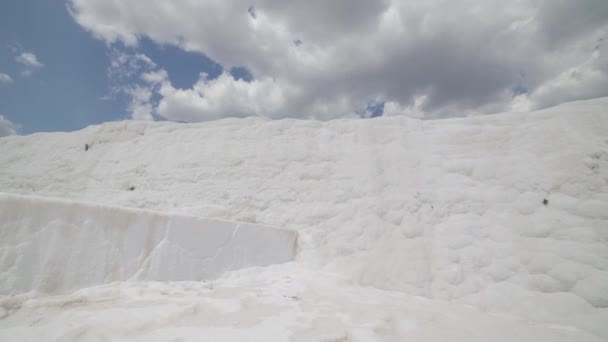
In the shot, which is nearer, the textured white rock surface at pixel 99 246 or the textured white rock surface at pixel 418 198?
the textured white rock surface at pixel 99 246

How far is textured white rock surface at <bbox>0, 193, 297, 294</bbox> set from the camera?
1.90 m

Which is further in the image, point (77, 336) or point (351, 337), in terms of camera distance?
point (351, 337)

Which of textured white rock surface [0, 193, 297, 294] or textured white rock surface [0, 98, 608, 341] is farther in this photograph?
textured white rock surface [0, 98, 608, 341]

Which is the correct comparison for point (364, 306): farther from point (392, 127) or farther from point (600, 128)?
point (600, 128)

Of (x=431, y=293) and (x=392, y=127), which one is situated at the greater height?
(x=392, y=127)

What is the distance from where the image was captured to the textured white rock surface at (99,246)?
1.90m

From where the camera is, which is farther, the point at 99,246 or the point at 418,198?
the point at 418,198

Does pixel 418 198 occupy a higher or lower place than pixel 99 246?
higher

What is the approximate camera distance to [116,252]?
2.30m

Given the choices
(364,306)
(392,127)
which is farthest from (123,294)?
(392,127)

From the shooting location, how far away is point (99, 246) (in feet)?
7.30

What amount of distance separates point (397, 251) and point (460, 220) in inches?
31.9

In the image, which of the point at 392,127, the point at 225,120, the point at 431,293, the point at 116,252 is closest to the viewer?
the point at 116,252

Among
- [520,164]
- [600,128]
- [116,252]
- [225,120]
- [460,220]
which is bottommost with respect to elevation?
[116,252]
